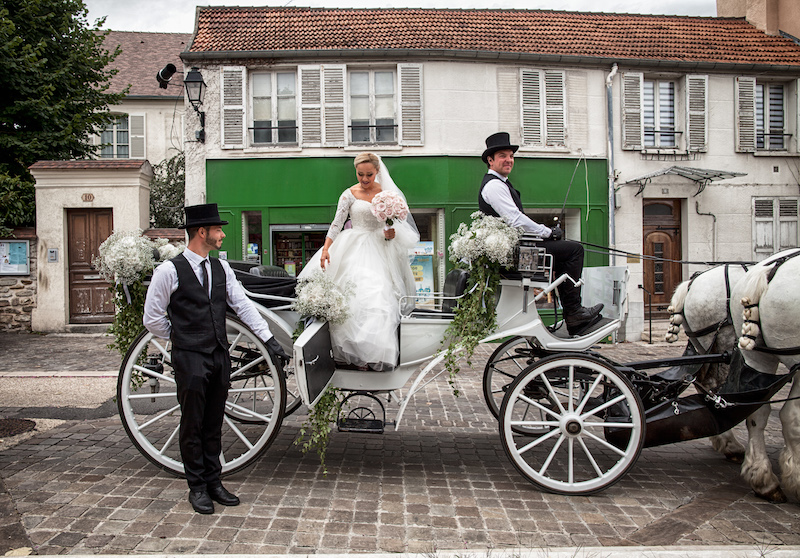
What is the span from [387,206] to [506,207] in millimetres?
852

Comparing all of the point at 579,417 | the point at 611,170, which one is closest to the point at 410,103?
the point at 611,170

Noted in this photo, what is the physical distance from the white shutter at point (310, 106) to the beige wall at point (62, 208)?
3.54m

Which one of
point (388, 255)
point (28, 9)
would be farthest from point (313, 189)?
point (388, 255)

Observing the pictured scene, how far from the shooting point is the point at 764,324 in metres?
3.44

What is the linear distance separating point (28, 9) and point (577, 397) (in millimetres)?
12952

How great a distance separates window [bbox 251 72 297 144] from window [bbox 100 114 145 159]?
8.37 meters

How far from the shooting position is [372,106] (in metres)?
11.9

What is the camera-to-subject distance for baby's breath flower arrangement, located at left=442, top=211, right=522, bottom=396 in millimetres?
3668

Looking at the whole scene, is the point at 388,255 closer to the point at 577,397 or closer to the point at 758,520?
the point at 577,397

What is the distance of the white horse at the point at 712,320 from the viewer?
4180mm

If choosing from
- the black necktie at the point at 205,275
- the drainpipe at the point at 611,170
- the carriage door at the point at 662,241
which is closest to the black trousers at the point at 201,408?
the black necktie at the point at 205,275

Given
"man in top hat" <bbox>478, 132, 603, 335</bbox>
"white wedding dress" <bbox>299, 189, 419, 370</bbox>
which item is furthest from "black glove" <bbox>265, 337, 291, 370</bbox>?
"man in top hat" <bbox>478, 132, 603, 335</bbox>

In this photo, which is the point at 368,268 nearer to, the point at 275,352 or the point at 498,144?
the point at 275,352

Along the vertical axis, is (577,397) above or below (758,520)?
above
